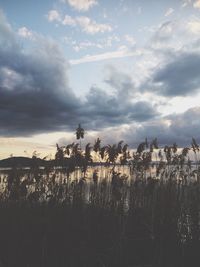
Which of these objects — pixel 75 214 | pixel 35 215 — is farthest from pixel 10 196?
pixel 75 214

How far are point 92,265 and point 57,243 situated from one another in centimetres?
92

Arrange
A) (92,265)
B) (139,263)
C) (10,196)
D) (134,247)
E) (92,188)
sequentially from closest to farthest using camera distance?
(92,265)
(139,263)
(134,247)
(10,196)
(92,188)

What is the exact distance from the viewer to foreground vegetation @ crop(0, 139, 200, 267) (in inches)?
309

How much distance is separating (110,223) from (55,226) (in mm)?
1305

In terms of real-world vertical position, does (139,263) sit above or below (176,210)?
below

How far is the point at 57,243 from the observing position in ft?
26.5

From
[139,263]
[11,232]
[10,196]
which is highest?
[10,196]

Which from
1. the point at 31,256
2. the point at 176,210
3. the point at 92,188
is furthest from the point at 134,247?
the point at 92,188

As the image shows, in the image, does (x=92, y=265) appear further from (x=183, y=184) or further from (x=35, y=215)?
(x=183, y=184)

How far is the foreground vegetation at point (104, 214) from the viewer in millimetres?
7859

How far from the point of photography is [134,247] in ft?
28.0

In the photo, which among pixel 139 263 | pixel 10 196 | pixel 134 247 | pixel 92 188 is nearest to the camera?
pixel 139 263

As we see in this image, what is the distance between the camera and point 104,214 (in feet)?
32.1

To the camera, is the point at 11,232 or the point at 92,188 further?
the point at 92,188
